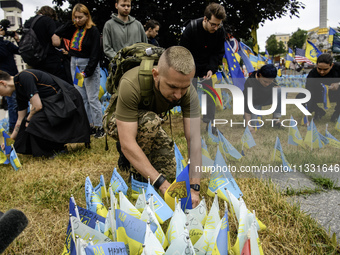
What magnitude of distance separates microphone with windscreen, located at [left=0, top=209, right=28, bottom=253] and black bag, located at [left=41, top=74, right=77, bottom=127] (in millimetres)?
3008

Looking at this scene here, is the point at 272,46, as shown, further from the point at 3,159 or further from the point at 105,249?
the point at 105,249

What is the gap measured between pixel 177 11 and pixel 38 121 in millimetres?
8365

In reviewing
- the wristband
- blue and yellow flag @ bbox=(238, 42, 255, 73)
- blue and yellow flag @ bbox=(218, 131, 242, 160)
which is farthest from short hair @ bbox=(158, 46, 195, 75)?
blue and yellow flag @ bbox=(238, 42, 255, 73)

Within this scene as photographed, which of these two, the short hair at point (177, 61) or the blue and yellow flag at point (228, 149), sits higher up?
the short hair at point (177, 61)

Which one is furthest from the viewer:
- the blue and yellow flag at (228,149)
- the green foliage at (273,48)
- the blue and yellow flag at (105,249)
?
the green foliage at (273,48)

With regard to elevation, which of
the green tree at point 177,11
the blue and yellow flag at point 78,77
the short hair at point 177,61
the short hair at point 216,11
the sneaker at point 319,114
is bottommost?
the sneaker at point 319,114

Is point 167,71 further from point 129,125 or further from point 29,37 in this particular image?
point 29,37

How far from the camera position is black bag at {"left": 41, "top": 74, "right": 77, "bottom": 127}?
3391 mm

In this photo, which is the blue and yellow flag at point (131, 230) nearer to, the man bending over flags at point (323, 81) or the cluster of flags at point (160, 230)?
the cluster of flags at point (160, 230)

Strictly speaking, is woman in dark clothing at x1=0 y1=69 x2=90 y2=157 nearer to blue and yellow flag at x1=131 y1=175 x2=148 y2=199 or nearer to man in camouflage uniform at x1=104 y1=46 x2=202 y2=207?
man in camouflage uniform at x1=104 y1=46 x2=202 y2=207

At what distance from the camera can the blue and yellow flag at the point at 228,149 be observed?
111 inches

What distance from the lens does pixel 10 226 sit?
551mm

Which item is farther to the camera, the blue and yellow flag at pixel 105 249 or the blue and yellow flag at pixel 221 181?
the blue and yellow flag at pixel 221 181

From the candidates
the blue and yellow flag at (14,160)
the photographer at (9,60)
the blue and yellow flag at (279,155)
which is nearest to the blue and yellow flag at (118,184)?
the blue and yellow flag at (279,155)
